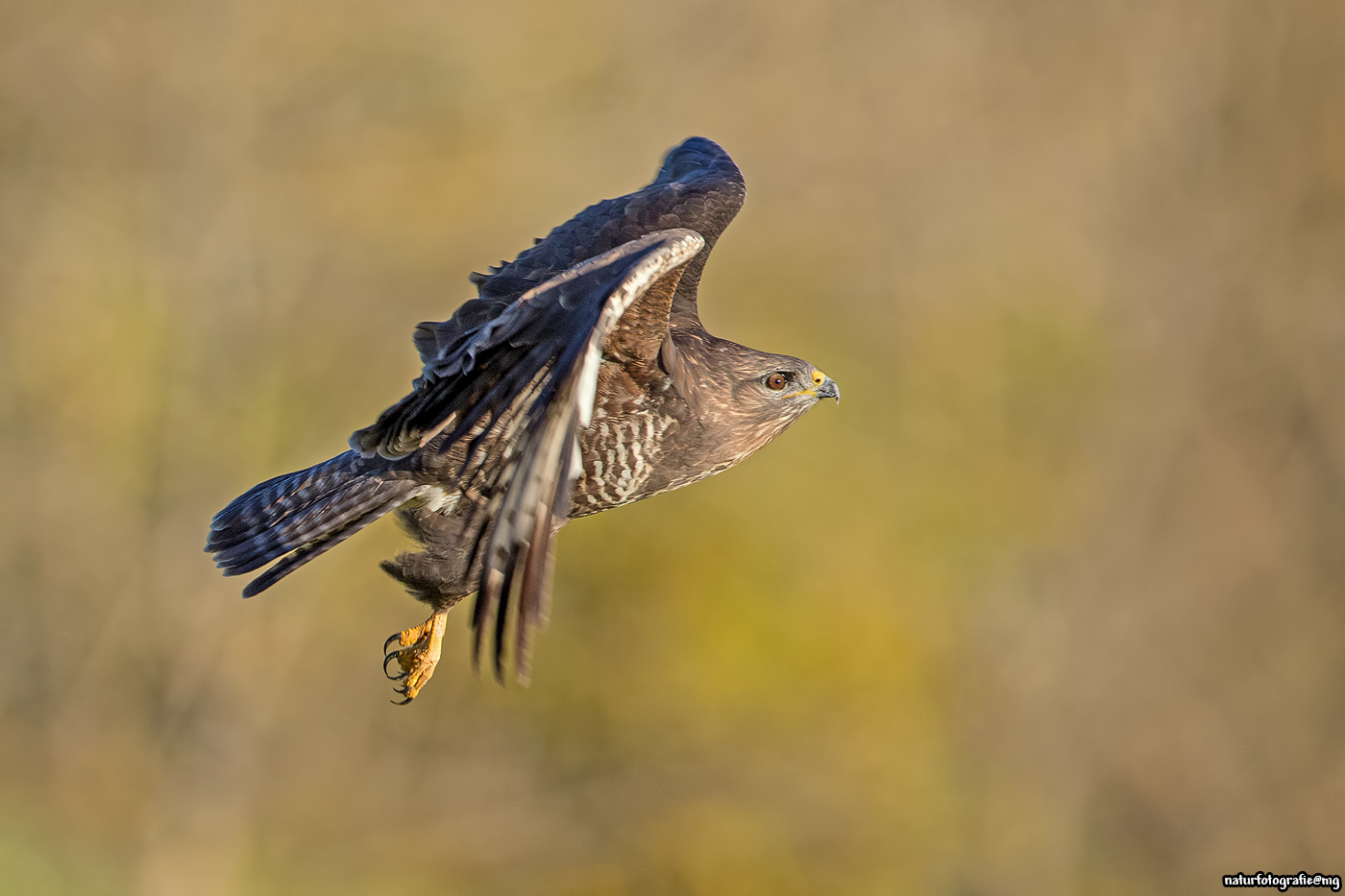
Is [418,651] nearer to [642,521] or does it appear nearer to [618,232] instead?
[618,232]

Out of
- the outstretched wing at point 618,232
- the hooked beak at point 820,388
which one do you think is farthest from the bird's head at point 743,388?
the outstretched wing at point 618,232

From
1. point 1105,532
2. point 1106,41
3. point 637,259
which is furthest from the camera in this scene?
point 1106,41

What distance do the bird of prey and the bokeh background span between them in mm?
8270

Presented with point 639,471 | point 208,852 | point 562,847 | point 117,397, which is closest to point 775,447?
point 562,847

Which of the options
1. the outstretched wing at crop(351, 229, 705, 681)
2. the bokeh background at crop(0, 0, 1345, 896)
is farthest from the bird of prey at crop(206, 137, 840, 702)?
the bokeh background at crop(0, 0, 1345, 896)

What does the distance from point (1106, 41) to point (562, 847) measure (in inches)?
618

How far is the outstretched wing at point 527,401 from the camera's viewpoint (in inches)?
135

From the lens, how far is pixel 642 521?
13867 millimetres

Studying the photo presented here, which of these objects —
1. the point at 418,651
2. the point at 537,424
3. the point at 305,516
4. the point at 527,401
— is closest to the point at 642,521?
the point at 418,651

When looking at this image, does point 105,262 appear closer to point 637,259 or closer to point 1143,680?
point 637,259

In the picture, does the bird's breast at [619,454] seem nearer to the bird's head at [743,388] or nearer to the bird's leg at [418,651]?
the bird's head at [743,388]

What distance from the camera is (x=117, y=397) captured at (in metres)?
14.3

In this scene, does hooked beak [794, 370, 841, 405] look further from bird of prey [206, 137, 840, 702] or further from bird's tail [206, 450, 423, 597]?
bird's tail [206, 450, 423, 597]

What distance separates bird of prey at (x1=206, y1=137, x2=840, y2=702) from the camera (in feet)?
11.4
